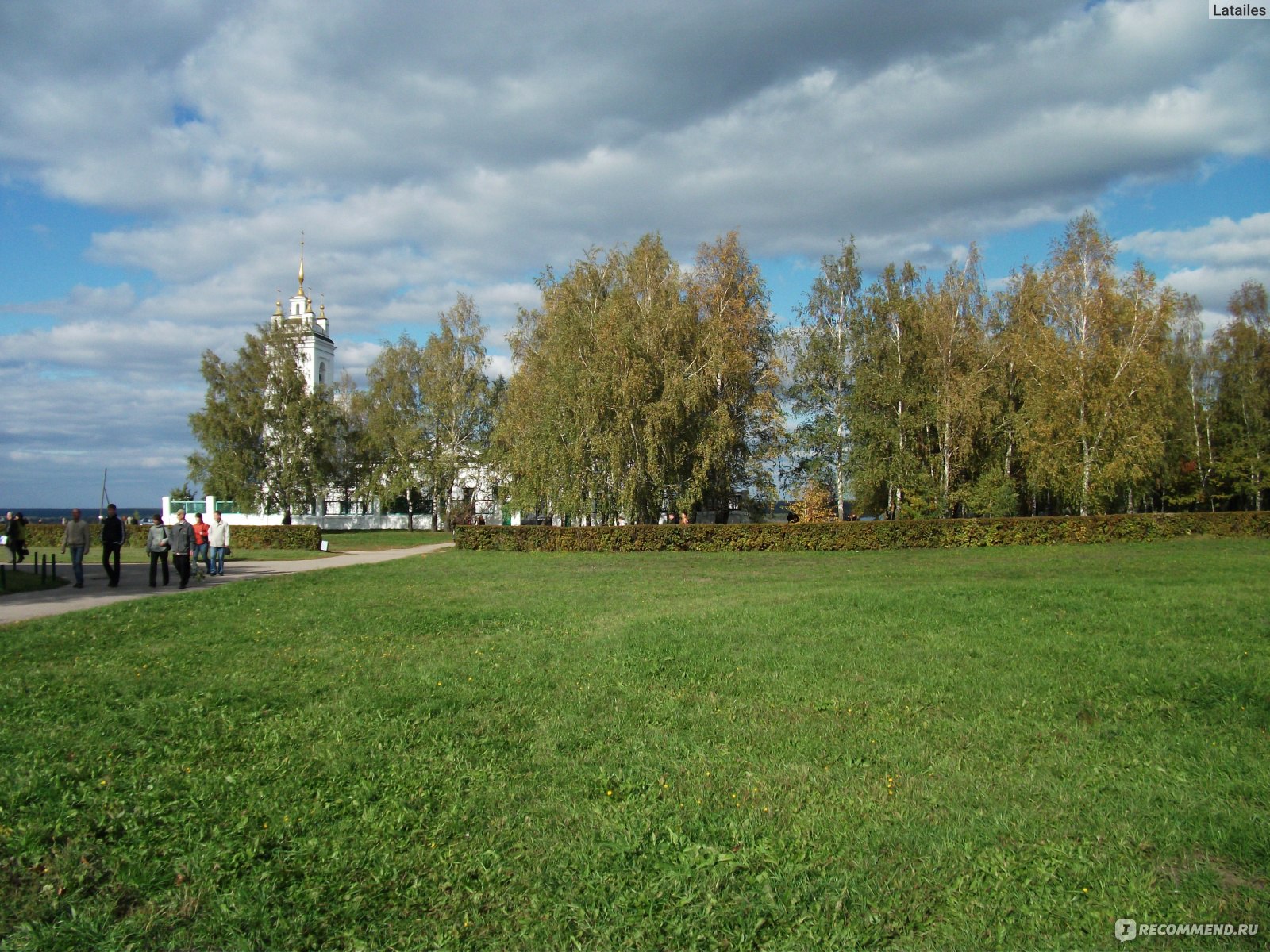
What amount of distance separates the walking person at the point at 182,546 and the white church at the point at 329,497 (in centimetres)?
2705

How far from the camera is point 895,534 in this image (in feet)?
92.0

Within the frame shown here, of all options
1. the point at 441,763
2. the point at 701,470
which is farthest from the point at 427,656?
the point at 701,470

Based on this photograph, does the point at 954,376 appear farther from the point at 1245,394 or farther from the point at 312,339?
the point at 312,339

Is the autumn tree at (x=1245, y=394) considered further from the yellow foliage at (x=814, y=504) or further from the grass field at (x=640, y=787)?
the grass field at (x=640, y=787)

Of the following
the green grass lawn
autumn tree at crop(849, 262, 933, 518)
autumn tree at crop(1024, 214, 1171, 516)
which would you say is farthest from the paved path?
autumn tree at crop(1024, 214, 1171, 516)

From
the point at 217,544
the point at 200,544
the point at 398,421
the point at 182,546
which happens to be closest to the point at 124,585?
the point at 182,546

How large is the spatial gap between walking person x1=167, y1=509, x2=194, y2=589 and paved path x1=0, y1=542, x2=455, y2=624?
38 centimetres

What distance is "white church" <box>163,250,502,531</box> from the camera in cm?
4934

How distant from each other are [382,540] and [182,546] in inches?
949

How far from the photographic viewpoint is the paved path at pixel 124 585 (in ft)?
44.2

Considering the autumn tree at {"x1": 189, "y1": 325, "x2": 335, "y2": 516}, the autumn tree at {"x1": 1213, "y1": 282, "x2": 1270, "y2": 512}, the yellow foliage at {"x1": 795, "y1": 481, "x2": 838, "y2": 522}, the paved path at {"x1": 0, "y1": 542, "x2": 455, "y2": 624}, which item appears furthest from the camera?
the autumn tree at {"x1": 189, "y1": 325, "x2": 335, "y2": 516}

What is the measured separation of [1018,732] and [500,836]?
3973 millimetres

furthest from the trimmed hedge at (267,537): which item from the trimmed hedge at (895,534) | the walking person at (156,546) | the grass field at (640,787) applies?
the grass field at (640,787)

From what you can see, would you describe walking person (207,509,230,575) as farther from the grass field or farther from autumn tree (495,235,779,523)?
autumn tree (495,235,779,523)
